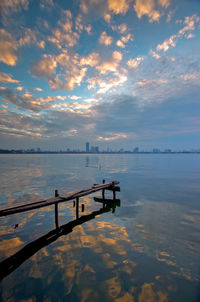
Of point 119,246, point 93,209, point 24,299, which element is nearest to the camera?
point 24,299

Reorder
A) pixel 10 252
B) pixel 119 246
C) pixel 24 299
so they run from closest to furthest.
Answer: pixel 24 299 < pixel 10 252 < pixel 119 246

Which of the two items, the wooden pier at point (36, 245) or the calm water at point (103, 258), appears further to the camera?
the wooden pier at point (36, 245)

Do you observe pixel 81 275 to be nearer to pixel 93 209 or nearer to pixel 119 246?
pixel 119 246

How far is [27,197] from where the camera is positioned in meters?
18.7

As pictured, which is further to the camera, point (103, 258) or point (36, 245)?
point (36, 245)

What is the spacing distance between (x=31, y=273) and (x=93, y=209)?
30.8ft

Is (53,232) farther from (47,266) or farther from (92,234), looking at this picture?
(47,266)

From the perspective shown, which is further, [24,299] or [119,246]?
[119,246]

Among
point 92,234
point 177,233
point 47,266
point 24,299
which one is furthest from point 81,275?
point 177,233

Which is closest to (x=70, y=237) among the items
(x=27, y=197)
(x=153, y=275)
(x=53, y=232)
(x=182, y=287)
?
(x=53, y=232)

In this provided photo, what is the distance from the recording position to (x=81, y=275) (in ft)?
21.6

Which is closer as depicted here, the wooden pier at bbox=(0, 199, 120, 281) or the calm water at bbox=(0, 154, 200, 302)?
the calm water at bbox=(0, 154, 200, 302)

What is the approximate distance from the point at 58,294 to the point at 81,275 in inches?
46.2

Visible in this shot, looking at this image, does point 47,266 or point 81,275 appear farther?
point 47,266
